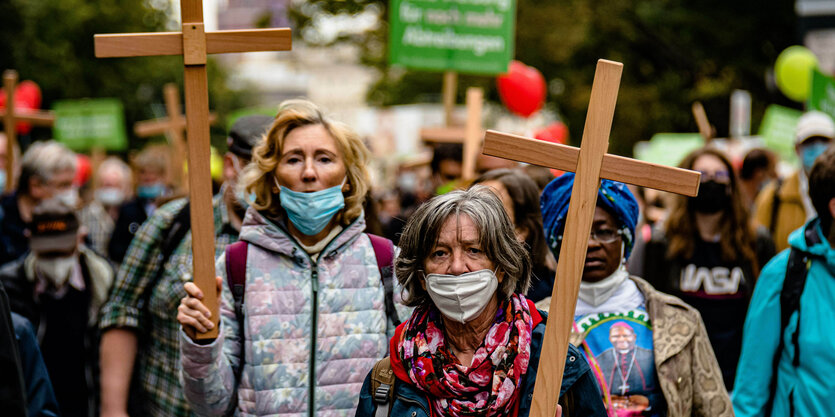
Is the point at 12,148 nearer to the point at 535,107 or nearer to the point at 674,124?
the point at 535,107

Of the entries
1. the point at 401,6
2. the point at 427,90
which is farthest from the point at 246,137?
the point at 427,90

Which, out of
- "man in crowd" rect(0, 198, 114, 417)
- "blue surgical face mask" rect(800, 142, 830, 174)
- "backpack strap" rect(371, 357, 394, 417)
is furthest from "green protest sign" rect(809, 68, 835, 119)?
"backpack strap" rect(371, 357, 394, 417)

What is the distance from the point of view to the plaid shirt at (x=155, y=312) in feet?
12.8

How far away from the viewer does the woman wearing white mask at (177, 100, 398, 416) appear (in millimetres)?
3240

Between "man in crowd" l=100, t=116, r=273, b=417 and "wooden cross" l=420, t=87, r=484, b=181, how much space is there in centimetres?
278

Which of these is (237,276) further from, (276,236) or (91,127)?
(91,127)

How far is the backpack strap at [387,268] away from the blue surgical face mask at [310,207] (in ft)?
0.67

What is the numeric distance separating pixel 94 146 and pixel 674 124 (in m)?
16.0

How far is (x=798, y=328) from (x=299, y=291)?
189 centimetres

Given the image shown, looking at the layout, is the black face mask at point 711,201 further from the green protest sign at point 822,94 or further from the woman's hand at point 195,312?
the green protest sign at point 822,94

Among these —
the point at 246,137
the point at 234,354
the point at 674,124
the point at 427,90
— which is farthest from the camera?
the point at 427,90

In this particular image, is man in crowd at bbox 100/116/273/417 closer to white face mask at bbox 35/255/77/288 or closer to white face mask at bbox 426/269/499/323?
white face mask at bbox 426/269/499/323

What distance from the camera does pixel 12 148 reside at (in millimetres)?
7781

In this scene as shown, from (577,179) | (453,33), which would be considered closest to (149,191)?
(453,33)
